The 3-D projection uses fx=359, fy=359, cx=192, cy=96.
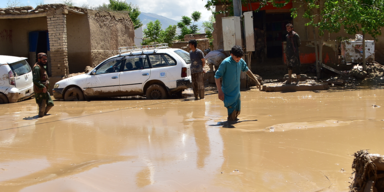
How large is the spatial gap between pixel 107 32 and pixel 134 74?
6.05 metres

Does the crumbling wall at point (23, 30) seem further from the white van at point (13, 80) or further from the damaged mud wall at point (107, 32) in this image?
the white van at point (13, 80)

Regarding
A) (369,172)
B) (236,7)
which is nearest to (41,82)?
(236,7)

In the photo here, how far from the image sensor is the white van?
11.3 m

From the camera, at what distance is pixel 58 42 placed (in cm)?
1372

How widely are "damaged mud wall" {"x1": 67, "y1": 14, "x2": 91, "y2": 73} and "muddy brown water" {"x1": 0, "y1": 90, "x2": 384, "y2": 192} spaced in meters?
7.00

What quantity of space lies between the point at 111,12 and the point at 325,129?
1290 cm

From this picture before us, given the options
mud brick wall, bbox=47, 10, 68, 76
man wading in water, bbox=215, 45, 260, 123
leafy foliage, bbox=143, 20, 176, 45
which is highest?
leafy foliage, bbox=143, 20, 176, 45

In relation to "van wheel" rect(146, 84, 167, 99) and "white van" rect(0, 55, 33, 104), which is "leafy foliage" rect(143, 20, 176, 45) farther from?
"van wheel" rect(146, 84, 167, 99)

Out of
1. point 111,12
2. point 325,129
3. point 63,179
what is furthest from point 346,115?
point 111,12

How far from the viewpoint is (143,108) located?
343 inches

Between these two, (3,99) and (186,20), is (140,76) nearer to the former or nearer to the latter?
(3,99)

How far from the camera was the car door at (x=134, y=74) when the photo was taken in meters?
10.3

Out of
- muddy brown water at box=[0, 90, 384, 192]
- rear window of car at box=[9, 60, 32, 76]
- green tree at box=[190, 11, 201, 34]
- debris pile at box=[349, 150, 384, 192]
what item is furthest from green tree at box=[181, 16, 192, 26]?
debris pile at box=[349, 150, 384, 192]

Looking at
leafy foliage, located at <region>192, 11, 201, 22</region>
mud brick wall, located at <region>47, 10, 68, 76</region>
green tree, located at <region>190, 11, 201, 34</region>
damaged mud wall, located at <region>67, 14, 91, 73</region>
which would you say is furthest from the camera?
leafy foliage, located at <region>192, 11, 201, 22</region>
